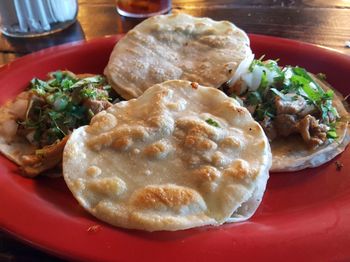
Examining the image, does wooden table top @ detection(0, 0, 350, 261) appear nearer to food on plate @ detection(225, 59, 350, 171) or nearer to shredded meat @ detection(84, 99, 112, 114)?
food on plate @ detection(225, 59, 350, 171)

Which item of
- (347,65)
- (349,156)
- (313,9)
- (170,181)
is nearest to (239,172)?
(170,181)

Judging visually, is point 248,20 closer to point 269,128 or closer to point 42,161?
point 269,128

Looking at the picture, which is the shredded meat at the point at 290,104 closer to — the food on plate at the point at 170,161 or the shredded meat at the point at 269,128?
the shredded meat at the point at 269,128

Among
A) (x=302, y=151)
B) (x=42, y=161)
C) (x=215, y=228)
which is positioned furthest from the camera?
(x=302, y=151)

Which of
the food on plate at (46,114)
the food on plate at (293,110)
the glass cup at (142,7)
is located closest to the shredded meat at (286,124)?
the food on plate at (293,110)

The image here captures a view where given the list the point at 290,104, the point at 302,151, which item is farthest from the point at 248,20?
the point at 302,151

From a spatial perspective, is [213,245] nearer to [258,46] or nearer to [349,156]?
[349,156]
